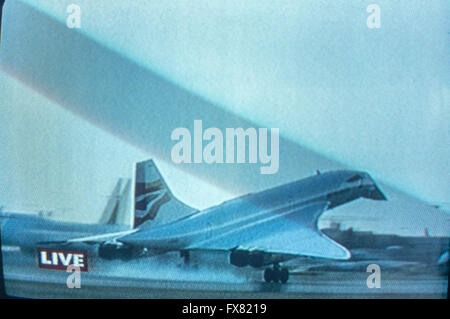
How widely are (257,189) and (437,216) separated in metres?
1.02

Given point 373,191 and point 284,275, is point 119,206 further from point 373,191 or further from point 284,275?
point 373,191

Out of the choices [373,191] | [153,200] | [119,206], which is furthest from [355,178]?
[119,206]

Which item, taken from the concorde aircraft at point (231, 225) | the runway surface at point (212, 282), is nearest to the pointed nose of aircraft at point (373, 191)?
the concorde aircraft at point (231, 225)

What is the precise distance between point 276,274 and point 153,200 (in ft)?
2.69

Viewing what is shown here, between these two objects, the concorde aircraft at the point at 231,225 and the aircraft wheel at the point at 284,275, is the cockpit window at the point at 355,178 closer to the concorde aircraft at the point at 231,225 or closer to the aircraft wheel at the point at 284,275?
the concorde aircraft at the point at 231,225

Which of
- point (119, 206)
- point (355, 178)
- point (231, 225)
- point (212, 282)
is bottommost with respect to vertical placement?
point (212, 282)

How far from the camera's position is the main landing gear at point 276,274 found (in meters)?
2.26

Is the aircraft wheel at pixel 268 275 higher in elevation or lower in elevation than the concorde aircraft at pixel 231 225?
lower

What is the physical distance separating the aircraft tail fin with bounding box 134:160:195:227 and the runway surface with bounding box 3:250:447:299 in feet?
0.77

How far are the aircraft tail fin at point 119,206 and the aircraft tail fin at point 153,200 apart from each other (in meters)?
0.05

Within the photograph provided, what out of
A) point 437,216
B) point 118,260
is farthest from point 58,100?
point 437,216

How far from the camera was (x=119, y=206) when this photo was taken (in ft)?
7.39

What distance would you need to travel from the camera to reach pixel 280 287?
2281 mm

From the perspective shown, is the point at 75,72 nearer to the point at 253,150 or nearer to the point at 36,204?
the point at 36,204
